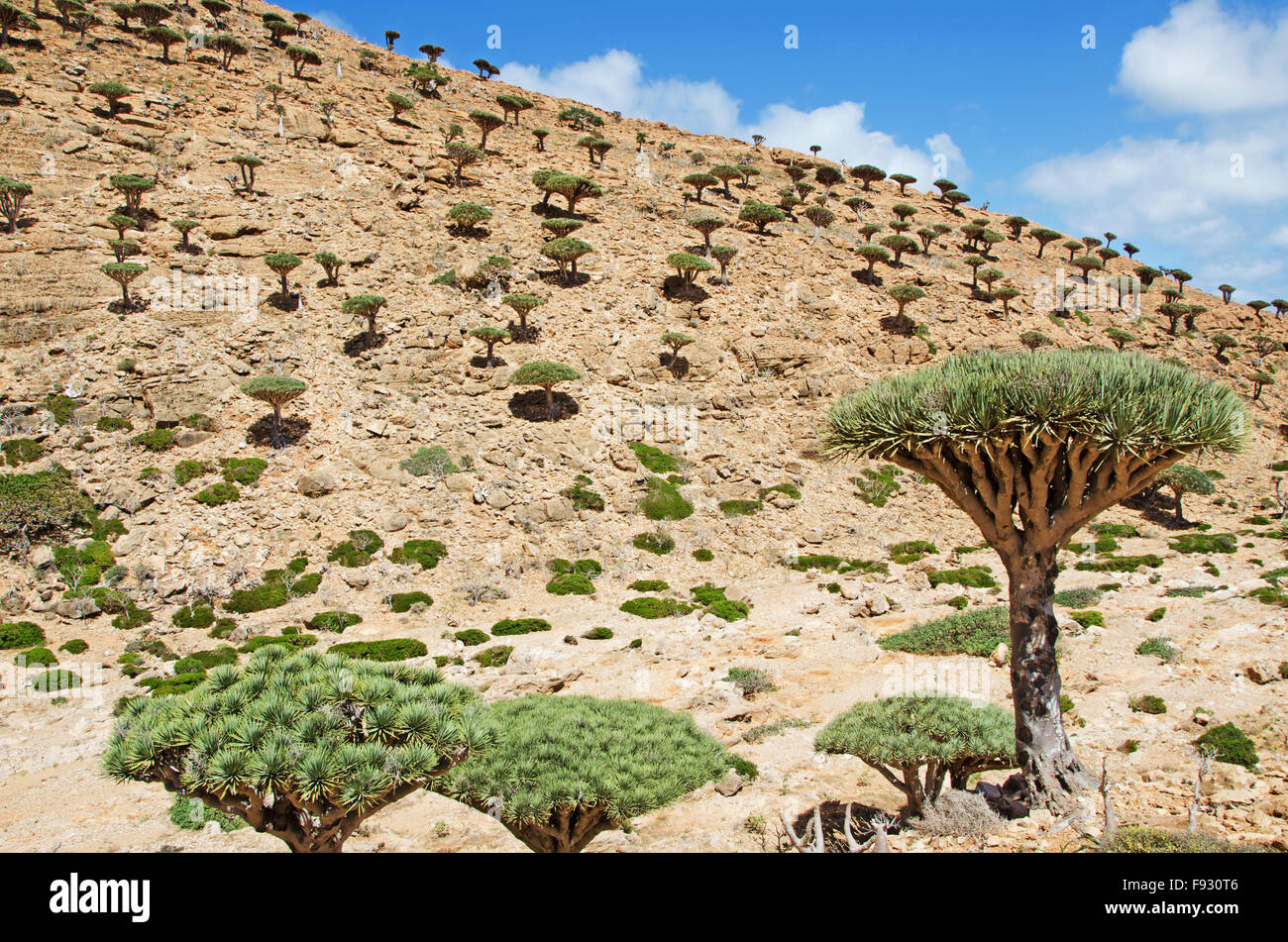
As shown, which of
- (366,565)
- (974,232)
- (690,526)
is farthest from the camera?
(974,232)

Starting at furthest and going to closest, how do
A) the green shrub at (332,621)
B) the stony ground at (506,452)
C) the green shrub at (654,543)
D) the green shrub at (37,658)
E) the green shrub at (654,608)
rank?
the green shrub at (654,543) → the green shrub at (654,608) → the green shrub at (332,621) → the green shrub at (37,658) → the stony ground at (506,452)

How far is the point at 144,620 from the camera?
23281 mm

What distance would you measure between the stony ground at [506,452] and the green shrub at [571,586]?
632 millimetres

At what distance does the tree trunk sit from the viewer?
999 cm

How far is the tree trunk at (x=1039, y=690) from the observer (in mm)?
9992

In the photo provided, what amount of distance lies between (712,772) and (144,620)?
2291cm

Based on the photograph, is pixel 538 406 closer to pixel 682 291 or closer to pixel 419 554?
pixel 419 554

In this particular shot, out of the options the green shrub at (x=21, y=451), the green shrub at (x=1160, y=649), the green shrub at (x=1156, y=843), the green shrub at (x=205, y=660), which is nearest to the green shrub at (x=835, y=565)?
the green shrub at (x=1160, y=649)

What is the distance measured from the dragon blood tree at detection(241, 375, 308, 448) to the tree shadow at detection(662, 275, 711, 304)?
77.9 ft

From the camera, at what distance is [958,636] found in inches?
840

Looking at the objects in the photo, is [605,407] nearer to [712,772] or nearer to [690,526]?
[690,526]

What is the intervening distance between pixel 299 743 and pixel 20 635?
21.7 metres

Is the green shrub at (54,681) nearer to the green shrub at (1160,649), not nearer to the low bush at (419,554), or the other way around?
the low bush at (419,554)
